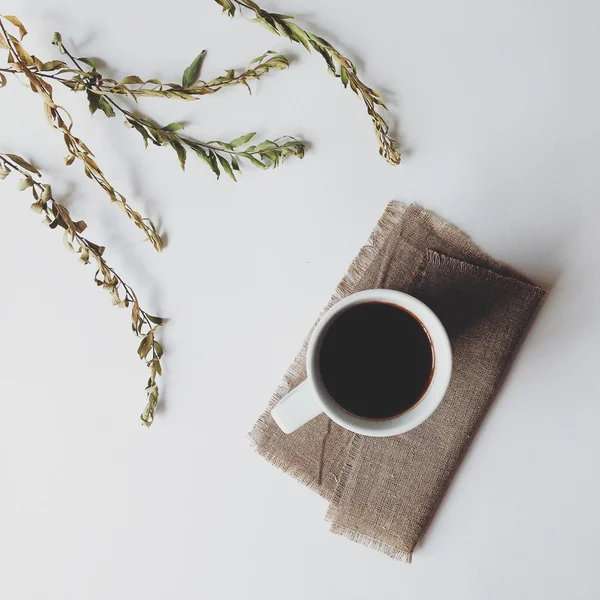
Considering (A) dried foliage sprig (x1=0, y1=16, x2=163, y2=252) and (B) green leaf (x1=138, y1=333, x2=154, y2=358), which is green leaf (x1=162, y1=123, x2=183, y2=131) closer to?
(A) dried foliage sprig (x1=0, y1=16, x2=163, y2=252)

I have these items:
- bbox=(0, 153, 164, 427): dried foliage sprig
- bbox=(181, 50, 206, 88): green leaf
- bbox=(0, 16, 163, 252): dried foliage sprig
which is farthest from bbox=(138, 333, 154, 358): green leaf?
bbox=(181, 50, 206, 88): green leaf

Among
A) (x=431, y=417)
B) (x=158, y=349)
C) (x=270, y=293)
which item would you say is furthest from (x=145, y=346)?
(x=431, y=417)

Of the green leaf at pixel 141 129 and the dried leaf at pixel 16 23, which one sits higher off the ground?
the dried leaf at pixel 16 23

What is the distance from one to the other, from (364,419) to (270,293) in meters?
0.22

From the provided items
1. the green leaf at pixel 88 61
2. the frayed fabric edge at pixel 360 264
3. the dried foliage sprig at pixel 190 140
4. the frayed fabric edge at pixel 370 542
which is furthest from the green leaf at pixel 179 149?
the frayed fabric edge at pixel 370 542

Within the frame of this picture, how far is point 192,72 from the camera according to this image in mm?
814

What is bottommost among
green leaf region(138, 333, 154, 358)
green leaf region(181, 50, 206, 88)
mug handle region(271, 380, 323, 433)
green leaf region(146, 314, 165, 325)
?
green leaf region(138, 333, 154, 358)

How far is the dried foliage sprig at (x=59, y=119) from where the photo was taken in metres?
0.72

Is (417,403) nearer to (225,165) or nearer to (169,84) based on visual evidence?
(225,165)

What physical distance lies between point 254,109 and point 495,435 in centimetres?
54

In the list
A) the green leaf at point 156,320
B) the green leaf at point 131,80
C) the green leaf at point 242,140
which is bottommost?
the green leaf at point 156,320

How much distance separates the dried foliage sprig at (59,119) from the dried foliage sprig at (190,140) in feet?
0.15

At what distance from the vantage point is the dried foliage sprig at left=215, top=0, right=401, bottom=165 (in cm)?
75

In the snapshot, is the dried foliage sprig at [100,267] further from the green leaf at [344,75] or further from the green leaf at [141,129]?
the green leaf at [344,75]
